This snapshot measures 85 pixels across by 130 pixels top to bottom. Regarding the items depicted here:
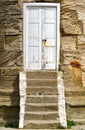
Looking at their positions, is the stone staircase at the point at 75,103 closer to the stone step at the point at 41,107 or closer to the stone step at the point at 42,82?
the stone step at the point at 42,82

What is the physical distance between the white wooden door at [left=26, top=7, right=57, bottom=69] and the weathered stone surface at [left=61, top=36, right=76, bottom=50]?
36cm

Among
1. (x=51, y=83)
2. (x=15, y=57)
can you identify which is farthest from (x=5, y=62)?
(x=51, y=83)

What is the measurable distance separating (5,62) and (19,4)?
5.87 feet

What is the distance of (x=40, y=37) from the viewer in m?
14.5

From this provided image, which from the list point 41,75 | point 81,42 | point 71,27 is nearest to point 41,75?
point 41,75

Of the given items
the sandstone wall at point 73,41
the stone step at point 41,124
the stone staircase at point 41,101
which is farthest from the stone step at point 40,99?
the sandstone wall at point 73,41

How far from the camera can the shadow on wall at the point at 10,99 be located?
1382 cm

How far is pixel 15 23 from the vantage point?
14.3 meters

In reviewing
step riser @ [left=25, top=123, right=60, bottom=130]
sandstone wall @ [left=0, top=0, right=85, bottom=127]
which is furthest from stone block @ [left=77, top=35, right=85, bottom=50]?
step riser @ [left=25, top=123, right=60, bottom=130]

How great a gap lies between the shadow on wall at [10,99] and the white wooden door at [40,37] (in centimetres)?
73

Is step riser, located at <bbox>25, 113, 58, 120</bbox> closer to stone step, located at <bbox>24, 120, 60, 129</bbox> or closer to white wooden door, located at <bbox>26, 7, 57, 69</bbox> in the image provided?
stone step, located at <bbox>24, 120, 60, 129</bbox>

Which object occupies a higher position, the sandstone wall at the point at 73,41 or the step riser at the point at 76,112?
the sandstone wall at the point at 73,41

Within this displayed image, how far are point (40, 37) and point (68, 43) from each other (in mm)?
874

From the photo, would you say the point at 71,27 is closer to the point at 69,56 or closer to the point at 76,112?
the point at 69,56
